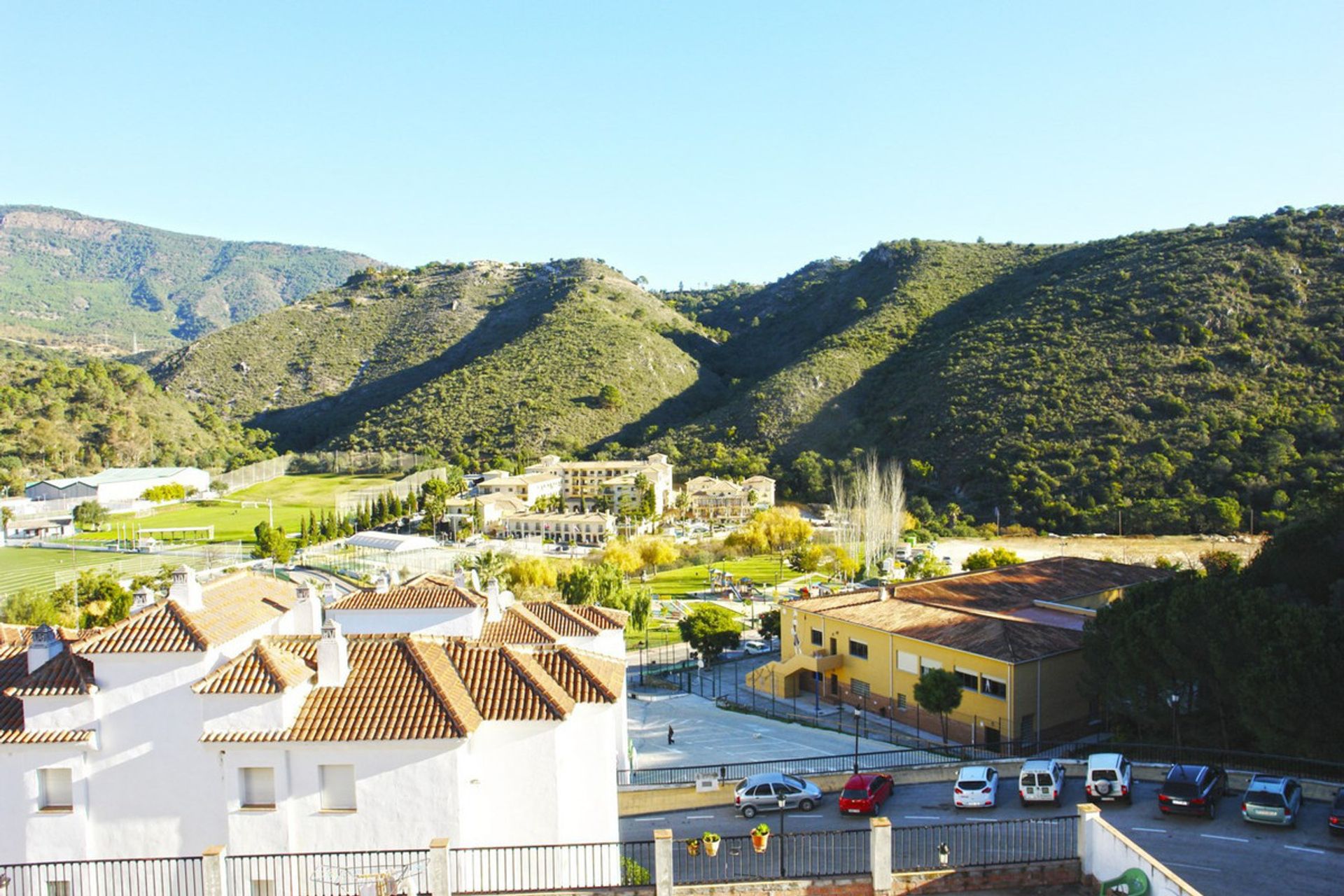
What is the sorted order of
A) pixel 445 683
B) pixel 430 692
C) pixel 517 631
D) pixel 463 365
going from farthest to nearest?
pixel 463 365 < pixel 517 631 < pixel 445 683 < pixel 430 692

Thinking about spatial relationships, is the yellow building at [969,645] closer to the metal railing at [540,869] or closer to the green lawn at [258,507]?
the metal railing at [540,869]

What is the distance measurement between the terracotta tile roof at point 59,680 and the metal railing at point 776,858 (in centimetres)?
799

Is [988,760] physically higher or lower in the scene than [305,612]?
lower

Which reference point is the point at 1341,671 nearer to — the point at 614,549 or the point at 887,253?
the point at 614,549

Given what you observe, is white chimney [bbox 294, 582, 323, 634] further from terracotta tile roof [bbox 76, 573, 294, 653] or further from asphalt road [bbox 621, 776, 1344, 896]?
asphalt road [bbox 621, 776, 1344, 896]

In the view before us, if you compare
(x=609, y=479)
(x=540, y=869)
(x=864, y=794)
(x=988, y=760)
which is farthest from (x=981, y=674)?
(x=609, y=479)

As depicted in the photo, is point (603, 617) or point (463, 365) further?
point (463, 365)

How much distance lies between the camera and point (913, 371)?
312ft

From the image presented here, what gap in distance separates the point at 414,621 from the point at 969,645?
15102 millimetres

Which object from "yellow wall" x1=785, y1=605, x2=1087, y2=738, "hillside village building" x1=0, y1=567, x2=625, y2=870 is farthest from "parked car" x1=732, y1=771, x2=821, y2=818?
"yellow wall" x1=785, y1=605, x2=1087, y2=738

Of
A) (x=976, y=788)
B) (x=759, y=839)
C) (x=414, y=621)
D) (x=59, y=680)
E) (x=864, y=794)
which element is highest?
(x=59, y=680)

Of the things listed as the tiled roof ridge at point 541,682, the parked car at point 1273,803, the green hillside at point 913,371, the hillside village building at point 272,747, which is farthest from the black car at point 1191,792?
the green hillside at point 913,371

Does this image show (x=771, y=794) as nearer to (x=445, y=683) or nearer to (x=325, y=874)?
(x=445, y=683)

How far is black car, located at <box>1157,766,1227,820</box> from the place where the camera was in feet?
48.3
